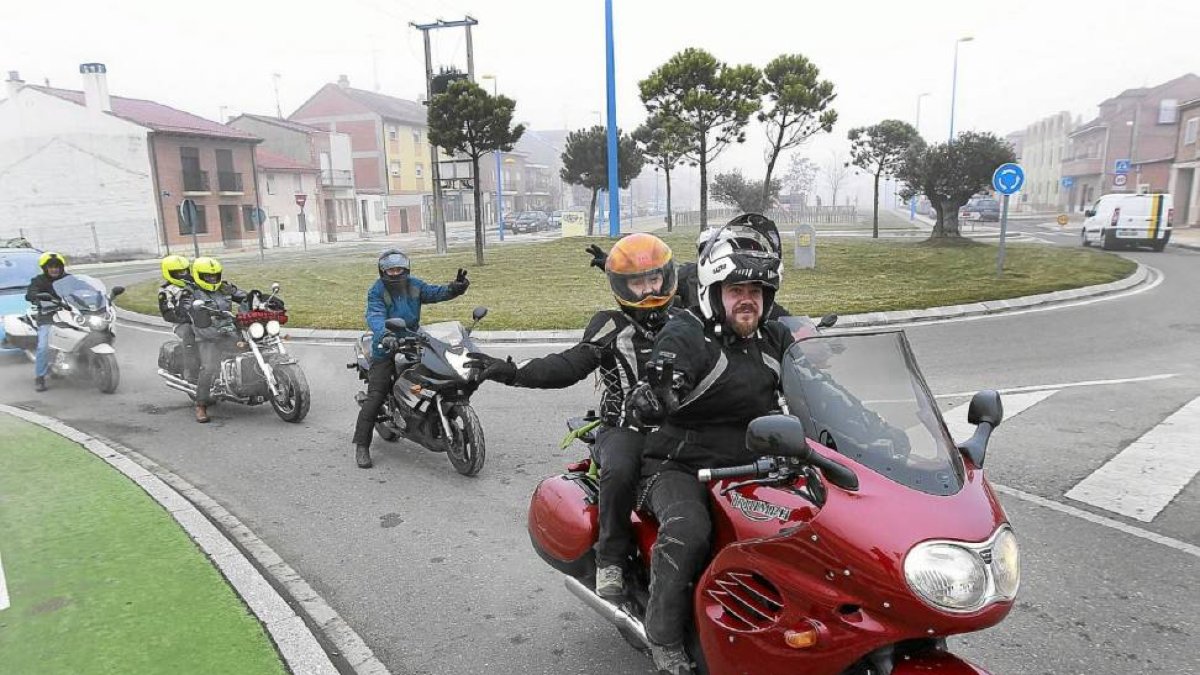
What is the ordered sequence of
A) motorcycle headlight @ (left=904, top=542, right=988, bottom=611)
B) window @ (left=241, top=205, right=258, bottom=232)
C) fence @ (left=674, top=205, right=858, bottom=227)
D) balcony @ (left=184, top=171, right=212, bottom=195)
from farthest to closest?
1. fence @ (left=674, top=205, right=858, bottom=227)
2. window @ (left=241, top=205, right=258, bottom=232)
3. balcony @ (left=184, top=171, right=212, bottom=195)
4. motorcycle headlight @ (left=904, top=542, right=988, bottom=611)

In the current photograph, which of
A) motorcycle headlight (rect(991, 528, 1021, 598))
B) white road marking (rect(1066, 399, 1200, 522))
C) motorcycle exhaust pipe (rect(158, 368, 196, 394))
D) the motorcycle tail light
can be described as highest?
A: motorcycle headlight (rect(991, 528, 1021, 598))

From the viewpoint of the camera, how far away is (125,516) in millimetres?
5391

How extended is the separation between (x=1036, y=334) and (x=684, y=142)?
20118 mm

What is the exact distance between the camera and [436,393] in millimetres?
6199

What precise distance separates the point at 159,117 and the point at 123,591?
47.7m

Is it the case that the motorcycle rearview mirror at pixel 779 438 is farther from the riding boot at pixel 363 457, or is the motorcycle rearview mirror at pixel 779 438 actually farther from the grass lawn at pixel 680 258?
the grass lawn at pixel 680 258

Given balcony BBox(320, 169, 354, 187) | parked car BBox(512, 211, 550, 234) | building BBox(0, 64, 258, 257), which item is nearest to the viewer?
building BBox(0, 64, 258, 257)

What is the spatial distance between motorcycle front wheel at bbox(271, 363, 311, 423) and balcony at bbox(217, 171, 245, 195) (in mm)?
42556

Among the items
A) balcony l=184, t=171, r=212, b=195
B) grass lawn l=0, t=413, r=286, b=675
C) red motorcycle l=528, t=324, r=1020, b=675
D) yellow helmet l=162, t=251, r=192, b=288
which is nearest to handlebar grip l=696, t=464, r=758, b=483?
red motorcycle l=528, t=324, r=1020, b=675

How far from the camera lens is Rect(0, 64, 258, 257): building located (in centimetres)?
3628

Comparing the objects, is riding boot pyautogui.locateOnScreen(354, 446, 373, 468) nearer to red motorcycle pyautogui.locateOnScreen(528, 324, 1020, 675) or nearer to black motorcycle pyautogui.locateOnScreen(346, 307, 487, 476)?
black motorcycle pyautogui.locateOnScreen(346, 307, 487, 476)

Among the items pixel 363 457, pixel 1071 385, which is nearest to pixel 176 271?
pixel 363 457

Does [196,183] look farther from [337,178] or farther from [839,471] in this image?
[839,471]

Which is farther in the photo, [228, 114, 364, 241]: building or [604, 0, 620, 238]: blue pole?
[228, 114, 364, 241]: building
